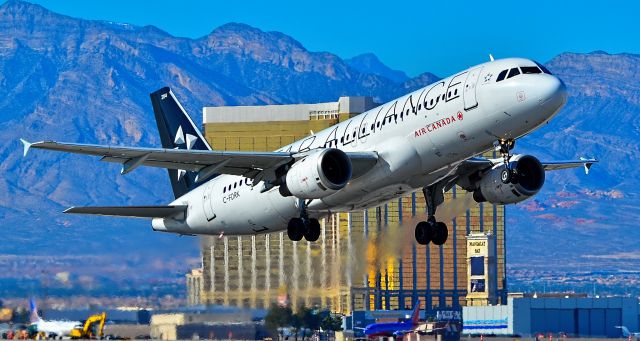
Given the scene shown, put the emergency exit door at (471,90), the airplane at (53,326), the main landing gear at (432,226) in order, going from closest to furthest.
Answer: the emergency exit door at (471,90) → the main landing gear at (432,226) → the airplane at (53,326)

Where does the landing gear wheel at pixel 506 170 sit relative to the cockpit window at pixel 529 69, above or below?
below

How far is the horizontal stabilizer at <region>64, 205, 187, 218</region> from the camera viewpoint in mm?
76375

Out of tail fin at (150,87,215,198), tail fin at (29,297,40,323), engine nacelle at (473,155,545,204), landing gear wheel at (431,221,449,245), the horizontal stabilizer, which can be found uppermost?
tail fin at (150,87,215,198)

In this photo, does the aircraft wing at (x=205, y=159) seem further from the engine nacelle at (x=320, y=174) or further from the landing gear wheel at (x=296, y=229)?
the landing gear wheel at (x=296, y=229)

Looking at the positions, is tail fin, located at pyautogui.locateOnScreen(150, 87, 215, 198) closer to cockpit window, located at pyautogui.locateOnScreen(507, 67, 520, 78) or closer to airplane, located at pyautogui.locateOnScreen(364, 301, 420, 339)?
cockpit window, located at pyautogui.locateOnScreen(507, 67, 520, 78)

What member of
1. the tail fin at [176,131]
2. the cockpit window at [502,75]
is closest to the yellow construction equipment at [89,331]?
the tail fin at [176,131]

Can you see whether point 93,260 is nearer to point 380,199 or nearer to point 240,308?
point 240,308

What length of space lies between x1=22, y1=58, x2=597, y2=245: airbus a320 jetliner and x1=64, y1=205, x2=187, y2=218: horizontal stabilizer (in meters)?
0.16

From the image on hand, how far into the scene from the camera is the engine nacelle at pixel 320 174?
6875 centimetres

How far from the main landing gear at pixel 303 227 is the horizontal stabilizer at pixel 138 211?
9.55 metres

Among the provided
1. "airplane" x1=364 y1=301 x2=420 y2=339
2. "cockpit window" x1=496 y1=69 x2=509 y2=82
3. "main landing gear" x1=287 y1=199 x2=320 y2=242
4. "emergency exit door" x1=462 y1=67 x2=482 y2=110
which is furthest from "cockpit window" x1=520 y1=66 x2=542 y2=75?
"airplane" x1=364 y1=301 x2=420 y2=339

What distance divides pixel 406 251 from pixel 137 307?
18811 millimetres

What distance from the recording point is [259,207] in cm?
7550

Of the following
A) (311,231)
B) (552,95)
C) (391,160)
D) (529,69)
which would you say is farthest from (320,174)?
(552,95)
